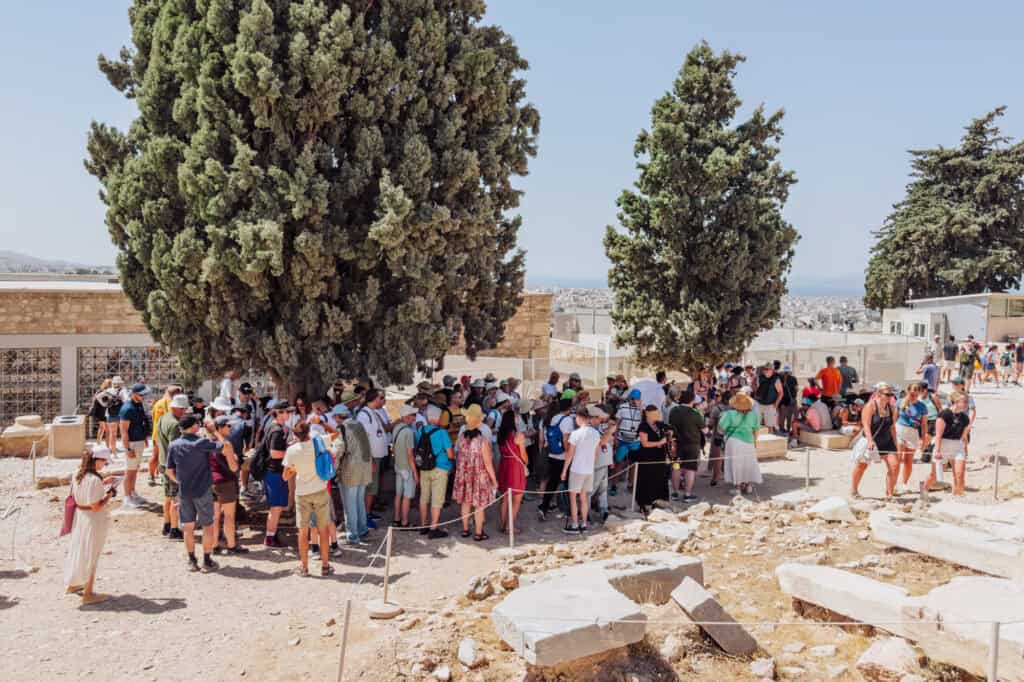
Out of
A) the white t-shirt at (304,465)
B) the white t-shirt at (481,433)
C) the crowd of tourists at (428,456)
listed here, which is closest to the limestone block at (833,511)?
the crowd of tourists at (428,456)

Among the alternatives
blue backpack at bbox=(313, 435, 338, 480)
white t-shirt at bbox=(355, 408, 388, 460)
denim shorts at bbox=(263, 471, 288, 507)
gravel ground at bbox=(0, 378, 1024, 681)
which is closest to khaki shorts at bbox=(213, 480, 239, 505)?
denim shorts at bbox=(263, 471, 288, 507)

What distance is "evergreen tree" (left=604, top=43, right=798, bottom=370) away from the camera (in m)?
18.5

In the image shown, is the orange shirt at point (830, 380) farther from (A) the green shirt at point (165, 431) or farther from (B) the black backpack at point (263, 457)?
(A) the green shirt at point (165, 431)

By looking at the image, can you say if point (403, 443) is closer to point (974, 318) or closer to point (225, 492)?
point (225, 492)

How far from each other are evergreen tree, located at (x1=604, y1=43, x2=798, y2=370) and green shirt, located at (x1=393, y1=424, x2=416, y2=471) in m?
10.3

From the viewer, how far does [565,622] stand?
5969mm

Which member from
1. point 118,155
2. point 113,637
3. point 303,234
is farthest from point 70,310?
point 113,637

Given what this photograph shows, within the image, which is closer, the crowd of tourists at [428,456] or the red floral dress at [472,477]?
the crowd of tourists at [428,456]

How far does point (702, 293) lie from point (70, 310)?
1455cm

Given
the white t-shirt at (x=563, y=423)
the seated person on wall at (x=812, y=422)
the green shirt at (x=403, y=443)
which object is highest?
the white t-shirt at (x=563, y=423)

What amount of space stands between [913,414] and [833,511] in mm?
2408

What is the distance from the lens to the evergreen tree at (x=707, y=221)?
60.7 ft

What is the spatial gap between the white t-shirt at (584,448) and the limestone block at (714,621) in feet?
11.5

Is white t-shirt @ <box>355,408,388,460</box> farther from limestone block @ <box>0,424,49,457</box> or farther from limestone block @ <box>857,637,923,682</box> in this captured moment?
limestone block @ <box>0,424,49,457</box>
